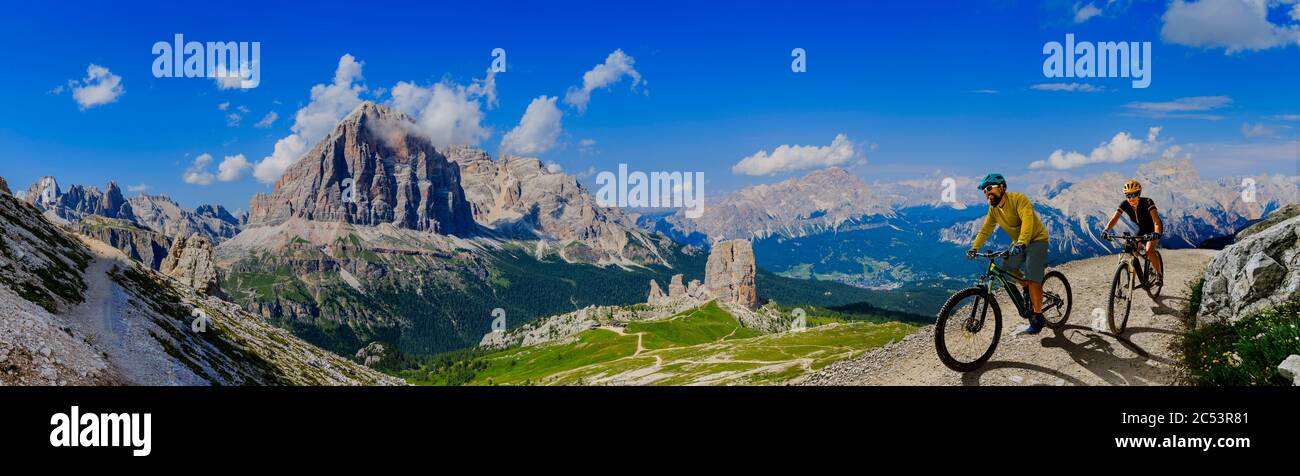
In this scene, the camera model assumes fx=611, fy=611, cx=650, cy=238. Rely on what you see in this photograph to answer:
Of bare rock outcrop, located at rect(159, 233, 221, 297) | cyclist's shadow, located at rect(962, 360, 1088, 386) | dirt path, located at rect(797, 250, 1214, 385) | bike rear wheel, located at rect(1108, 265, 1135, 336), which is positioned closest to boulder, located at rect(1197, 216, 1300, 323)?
dirt path, located at rect(797, 250, 1214, 385)

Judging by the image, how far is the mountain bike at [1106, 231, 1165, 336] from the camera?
19438 mm

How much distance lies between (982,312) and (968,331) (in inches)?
26.5

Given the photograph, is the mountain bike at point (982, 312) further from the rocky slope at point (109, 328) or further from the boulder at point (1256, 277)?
the rocky slope at point (109, 328)

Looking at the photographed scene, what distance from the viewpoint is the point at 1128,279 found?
21.0 meters

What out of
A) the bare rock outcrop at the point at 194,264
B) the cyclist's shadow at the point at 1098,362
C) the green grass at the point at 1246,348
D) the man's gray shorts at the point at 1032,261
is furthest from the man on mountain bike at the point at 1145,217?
the bare rock outcrop at the point at 194,264

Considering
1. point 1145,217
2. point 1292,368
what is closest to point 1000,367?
point 1292,368

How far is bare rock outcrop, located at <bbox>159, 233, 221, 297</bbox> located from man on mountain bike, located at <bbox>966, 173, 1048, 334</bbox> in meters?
108

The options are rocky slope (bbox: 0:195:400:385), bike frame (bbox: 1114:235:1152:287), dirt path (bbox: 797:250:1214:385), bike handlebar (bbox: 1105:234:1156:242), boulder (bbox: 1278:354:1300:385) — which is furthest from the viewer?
rocky slope (bbox: 0:195:400:385)

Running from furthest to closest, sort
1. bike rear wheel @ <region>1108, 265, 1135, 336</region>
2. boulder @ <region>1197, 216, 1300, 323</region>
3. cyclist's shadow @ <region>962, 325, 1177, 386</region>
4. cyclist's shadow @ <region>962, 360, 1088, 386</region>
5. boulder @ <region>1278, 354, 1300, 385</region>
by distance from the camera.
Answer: bike rear wheel @ <region>1108, 265, 1135, 336</region>
boulder @ <region>1197, 216, 1300, 323</region>
cyclist's shadow @ <region>962, 360, 1088, 386</region>
cyclist's shadow @ <region>962, 325, 1177, 386</region>
boulder @ <region>1278, 354, 1300, 385</region>

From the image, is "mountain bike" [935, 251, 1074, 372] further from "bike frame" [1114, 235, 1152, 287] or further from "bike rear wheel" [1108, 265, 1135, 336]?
"bike frame" [1114, 235, 1152, 287]
